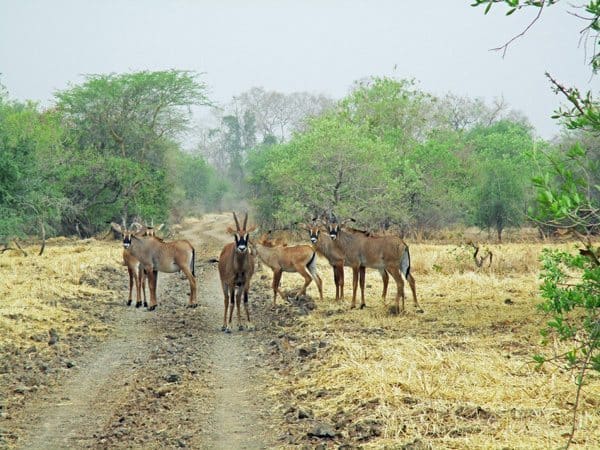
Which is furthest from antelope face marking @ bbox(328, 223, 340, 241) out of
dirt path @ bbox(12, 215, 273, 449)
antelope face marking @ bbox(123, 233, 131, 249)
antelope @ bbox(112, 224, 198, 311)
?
antelope face marking @ bbox(123, 233, 131, 249)

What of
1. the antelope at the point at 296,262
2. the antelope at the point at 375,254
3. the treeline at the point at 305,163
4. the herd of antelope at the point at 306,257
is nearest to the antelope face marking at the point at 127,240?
the herd of antelope at the point at 306,257

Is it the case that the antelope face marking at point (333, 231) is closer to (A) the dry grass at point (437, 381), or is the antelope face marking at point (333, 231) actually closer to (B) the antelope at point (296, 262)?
(B) the antelope at point (296, 262)

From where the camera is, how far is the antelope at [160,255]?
55.5 ft

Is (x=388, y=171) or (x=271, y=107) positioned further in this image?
(x=271, y=107)

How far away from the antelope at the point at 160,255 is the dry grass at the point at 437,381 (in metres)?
3.26

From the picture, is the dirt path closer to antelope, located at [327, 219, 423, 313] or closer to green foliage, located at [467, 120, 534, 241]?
antelope, located at [327, 219, 423, 313]

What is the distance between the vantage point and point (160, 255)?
17.1 meters

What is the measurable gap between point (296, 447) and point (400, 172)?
116 feet

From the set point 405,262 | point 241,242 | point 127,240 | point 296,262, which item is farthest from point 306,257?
point 127,240

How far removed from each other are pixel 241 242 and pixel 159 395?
5105 millimetres

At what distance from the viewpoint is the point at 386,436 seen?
23.3ft

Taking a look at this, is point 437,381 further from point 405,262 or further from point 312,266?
point 312,266

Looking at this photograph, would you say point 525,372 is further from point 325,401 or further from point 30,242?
point 30,242

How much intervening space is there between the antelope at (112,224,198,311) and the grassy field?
55.8 inches
